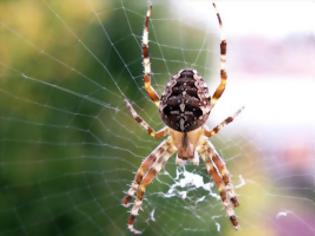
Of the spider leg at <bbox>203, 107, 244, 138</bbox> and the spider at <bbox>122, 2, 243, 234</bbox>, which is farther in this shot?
the spider leg at <bbox>203, 107, 244, 138</bbox>

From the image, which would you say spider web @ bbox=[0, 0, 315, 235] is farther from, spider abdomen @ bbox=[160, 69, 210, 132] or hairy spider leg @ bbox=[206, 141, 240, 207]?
spider abdomen @ bbox=[160, 69, 210, 132]

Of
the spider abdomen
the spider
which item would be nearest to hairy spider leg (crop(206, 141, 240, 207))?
the spider

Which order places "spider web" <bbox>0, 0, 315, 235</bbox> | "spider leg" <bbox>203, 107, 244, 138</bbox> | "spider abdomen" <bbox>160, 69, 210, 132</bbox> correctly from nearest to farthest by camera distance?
1. "spider abdomen" <bbox>160, 69, 210, 132</bbox>
2. "spider leg" <bbox>203, 107, 244, 138</bbox>
3. "spider web" <bbox>0, 0, 315, 235</bbox>

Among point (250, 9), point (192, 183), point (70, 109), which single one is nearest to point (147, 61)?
point (192, 183)

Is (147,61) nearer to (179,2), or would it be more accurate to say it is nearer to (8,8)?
(179,2)

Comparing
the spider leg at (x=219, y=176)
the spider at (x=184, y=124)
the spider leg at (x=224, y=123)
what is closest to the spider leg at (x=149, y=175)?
the spider at (x=184, y=124)

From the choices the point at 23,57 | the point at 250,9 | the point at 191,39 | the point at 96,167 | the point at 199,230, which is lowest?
the point at 199,230

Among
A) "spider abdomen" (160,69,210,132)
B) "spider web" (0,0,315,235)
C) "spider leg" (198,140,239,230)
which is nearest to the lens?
"spider abdomen" (160,69,210,132)

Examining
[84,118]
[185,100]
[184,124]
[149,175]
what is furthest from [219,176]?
[84,118]
